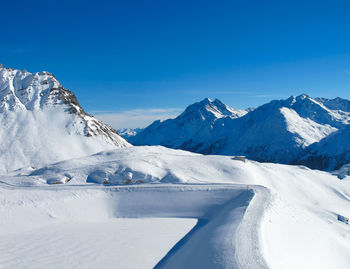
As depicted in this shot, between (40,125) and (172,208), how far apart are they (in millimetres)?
71524

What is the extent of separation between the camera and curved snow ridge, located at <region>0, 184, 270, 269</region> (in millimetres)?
14328

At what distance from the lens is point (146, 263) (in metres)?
14.0

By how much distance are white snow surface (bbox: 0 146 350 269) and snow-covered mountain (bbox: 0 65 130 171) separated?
118ft

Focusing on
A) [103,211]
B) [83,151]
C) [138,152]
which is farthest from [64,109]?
[103,211]

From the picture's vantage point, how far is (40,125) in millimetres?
80938

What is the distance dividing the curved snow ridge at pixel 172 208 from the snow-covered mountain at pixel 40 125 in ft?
157

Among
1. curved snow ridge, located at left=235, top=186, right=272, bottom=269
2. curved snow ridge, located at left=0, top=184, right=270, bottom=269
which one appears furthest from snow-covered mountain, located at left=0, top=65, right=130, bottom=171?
curved snow ridge, located at left=235, top=186, right=272, bottom=269

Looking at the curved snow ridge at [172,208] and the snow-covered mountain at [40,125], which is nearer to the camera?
the curved snow ridge at [172,208]

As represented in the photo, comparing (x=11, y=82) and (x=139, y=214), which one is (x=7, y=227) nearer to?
(x=139, y=214)

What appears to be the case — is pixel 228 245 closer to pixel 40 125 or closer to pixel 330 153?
pixel 40 125

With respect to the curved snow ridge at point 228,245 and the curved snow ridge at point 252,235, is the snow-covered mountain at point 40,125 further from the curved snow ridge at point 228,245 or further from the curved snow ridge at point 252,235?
the curved snow ridge at point 252,235

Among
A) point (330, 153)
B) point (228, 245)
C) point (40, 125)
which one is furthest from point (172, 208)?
point (330, 153)

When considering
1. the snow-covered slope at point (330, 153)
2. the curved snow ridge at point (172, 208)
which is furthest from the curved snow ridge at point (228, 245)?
the snow-covered slope at point (330, 153)

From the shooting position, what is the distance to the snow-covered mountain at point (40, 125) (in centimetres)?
6862
